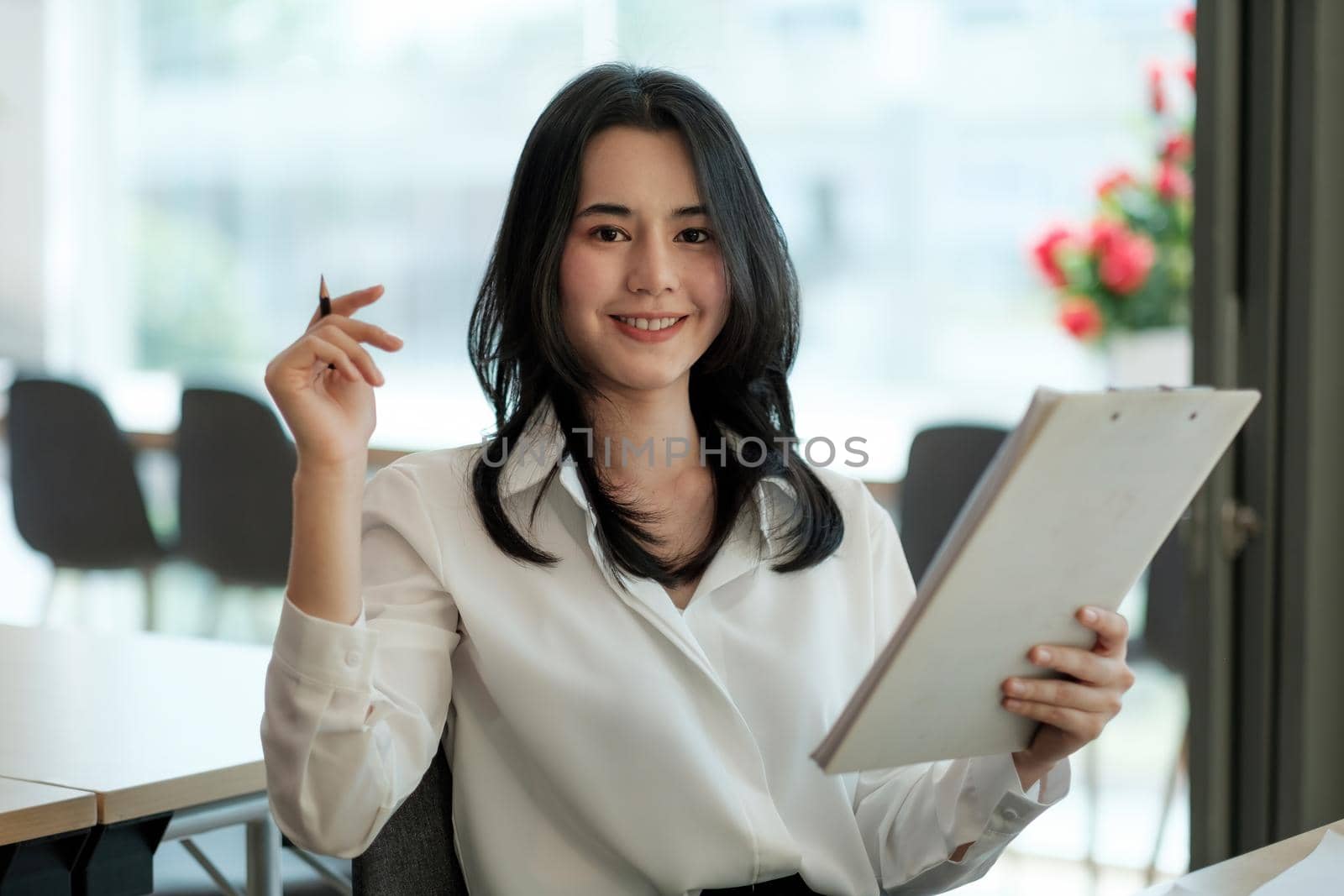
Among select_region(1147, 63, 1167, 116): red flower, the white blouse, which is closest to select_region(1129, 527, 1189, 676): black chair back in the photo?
select_region(1147, 63, 1167, 116): red flower

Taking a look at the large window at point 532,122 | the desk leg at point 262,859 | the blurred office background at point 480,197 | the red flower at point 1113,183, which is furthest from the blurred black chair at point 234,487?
the red flower at point 1113,183

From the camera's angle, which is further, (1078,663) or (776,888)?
(776,888)

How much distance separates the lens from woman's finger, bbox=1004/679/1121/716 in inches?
41.0

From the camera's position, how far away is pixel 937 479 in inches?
109

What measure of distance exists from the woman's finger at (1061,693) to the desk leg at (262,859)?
36.5 inches

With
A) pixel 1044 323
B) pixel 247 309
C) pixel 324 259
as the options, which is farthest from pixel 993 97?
pixel 247 309

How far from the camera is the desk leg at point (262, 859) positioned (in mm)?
1650

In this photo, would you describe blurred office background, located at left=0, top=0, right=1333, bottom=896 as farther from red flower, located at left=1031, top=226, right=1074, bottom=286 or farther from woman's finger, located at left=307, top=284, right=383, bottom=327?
woman's finger, located at left=307, top=284, right=383, bottom=327

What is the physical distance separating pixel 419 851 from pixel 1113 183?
2745mm

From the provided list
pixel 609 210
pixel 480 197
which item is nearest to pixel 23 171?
pixel 480 197

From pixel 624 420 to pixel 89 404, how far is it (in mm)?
2543

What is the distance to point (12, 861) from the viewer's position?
4.25ft

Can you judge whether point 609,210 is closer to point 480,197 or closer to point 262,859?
point 262,859

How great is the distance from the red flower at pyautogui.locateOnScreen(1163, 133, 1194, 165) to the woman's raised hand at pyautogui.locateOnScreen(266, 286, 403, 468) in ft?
8.98
